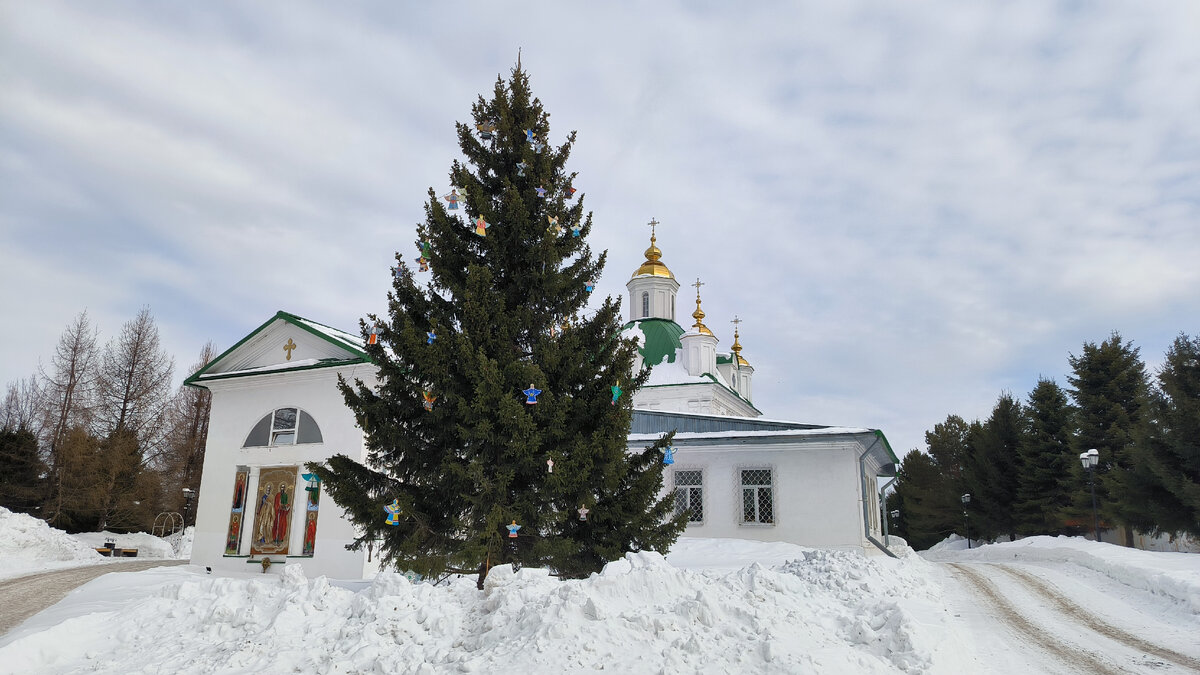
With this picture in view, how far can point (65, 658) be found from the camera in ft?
22.6

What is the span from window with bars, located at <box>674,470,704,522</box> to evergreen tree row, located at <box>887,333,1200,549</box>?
14.4 metres

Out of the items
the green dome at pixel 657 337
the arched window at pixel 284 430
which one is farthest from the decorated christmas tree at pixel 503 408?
the green dome at pixel 657 337

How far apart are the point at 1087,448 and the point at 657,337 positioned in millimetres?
19236

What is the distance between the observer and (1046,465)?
33438mm

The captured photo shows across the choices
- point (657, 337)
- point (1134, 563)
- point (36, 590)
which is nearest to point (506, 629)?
point (36, 590)

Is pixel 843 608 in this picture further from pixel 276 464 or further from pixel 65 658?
pixel 276 464

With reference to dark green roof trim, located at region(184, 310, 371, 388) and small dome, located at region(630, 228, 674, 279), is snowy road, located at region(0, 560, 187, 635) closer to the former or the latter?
dark green roof trim, located at region(184, 310, 371, 388)

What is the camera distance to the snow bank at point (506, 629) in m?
5.88

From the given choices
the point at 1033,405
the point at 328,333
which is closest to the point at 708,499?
the point at 328,333

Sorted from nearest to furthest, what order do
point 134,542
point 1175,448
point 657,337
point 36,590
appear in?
point 36,590 → point 1175,448 → point 134,542 → point 657,337

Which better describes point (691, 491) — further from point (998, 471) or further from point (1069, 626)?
point (998, 471)

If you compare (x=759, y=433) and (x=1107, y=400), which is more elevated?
(x=1107, y=400)

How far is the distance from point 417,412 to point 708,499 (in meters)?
11.2

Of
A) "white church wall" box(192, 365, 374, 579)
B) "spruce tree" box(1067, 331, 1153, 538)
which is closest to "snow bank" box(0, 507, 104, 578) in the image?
"white church wall" box(192, 365, 374, 579)
